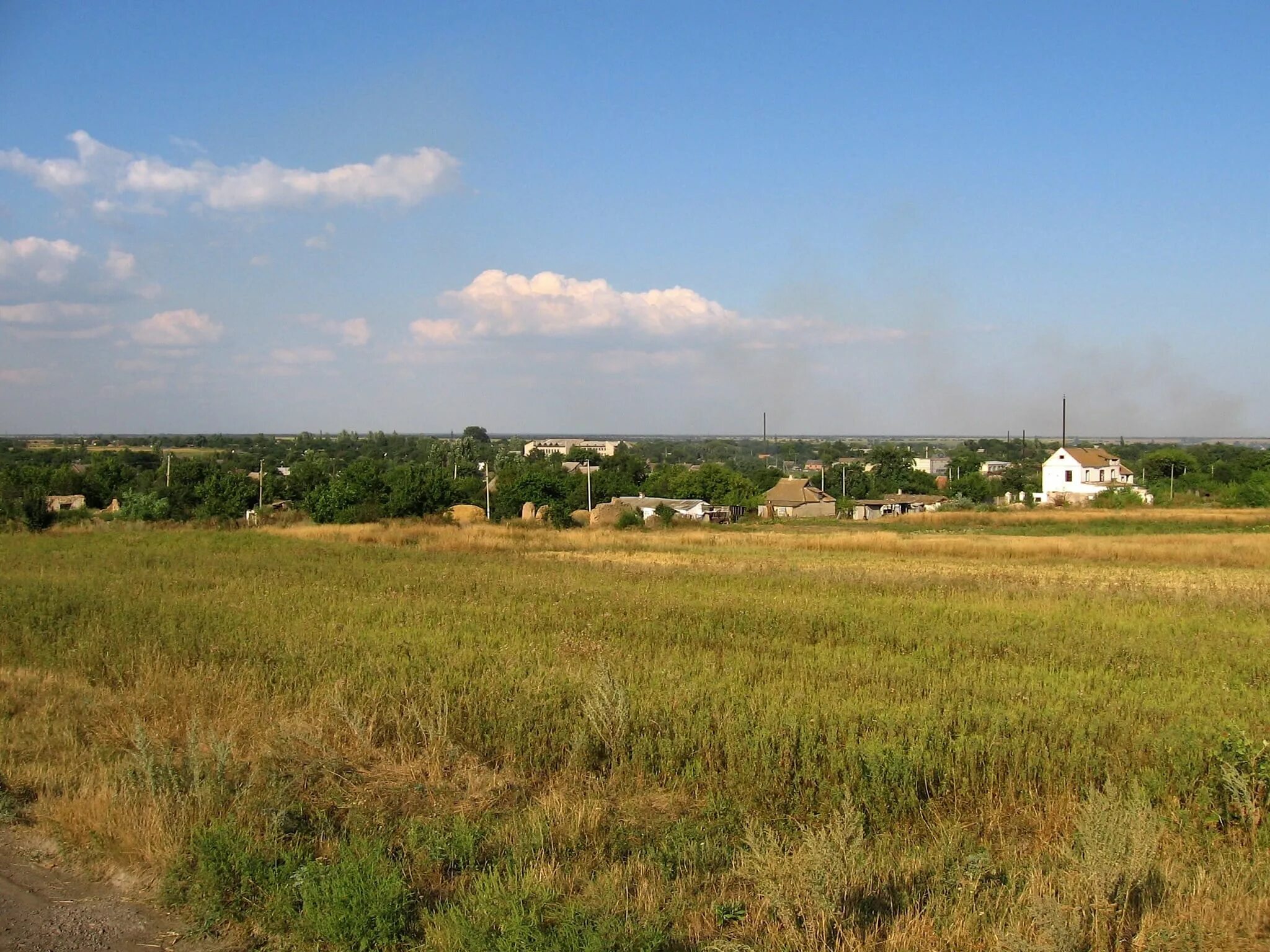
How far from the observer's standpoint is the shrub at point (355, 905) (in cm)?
453

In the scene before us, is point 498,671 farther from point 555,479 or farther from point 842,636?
point 555,479

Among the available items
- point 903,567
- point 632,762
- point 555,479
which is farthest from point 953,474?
point 632,762

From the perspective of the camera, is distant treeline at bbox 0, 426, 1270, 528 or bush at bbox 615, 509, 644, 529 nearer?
distant treeline at bbox 0, 426, 1270, 528

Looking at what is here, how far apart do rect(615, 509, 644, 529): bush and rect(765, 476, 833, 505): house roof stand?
106 ft

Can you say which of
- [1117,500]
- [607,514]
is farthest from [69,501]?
[1117,500]

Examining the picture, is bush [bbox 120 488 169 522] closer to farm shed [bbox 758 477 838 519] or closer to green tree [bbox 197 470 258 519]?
green tree [bbox 197 470 258 519]

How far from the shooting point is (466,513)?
56.0 meters

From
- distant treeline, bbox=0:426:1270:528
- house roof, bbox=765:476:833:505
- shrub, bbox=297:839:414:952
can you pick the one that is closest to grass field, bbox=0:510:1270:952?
shrub, bbox=297:839:414:952

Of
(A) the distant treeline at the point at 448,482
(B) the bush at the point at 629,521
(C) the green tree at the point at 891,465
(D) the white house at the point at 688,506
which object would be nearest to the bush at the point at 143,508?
(A) the distant treeline at the point at 448,482

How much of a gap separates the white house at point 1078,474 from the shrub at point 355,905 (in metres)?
85.8

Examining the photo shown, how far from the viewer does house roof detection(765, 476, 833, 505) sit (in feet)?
275

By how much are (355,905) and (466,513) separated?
52.1m

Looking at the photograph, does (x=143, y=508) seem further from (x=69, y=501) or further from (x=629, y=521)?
(x=629, y=521)

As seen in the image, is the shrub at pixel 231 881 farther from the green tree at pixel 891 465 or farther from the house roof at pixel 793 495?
the green tree at pixel 891 465
